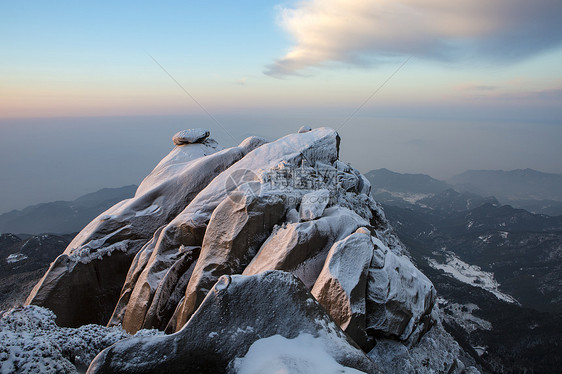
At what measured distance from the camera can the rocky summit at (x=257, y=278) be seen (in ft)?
34.2

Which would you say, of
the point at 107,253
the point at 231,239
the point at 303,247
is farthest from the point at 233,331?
the point at 107,253

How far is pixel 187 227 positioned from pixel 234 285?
12.3 m

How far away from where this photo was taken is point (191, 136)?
37.4 m

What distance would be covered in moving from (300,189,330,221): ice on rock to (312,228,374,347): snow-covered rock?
2.89 meters

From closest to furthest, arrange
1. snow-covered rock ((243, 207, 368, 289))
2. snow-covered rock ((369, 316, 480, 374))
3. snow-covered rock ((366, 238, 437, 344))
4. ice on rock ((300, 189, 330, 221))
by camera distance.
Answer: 1. snow-covered rock ((369, 316, 480, 374))
2. snow-covered rock ((366, 238, 437, 344))
3. snow-covered rock ((243, 207, 368, 289))
4. ice on rock ((300, 189, 330, 221))

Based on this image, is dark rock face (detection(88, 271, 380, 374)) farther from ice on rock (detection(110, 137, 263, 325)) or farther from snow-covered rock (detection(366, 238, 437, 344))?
ice on rock (detection(110, 137, 263, 325))

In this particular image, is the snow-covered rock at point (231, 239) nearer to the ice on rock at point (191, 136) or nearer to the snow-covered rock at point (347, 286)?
the snow-covered rock at point (347, 286)

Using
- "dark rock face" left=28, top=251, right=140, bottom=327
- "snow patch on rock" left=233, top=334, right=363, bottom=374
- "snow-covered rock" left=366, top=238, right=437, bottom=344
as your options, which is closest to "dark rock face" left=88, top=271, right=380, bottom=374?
"snow patch on rock" left=233, top=334, right=363, bottom=374

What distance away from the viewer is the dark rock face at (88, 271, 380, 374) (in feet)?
31.4

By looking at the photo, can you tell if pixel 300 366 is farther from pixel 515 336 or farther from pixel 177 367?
pixel 515 336

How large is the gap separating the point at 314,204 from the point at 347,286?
246 inches

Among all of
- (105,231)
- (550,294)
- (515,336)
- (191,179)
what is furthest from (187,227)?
(550,294)

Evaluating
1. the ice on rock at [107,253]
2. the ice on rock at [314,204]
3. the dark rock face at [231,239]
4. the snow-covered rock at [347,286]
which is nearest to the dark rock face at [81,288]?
the ice on rock at [107,253]

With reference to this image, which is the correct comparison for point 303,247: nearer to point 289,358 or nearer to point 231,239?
point 231,239
